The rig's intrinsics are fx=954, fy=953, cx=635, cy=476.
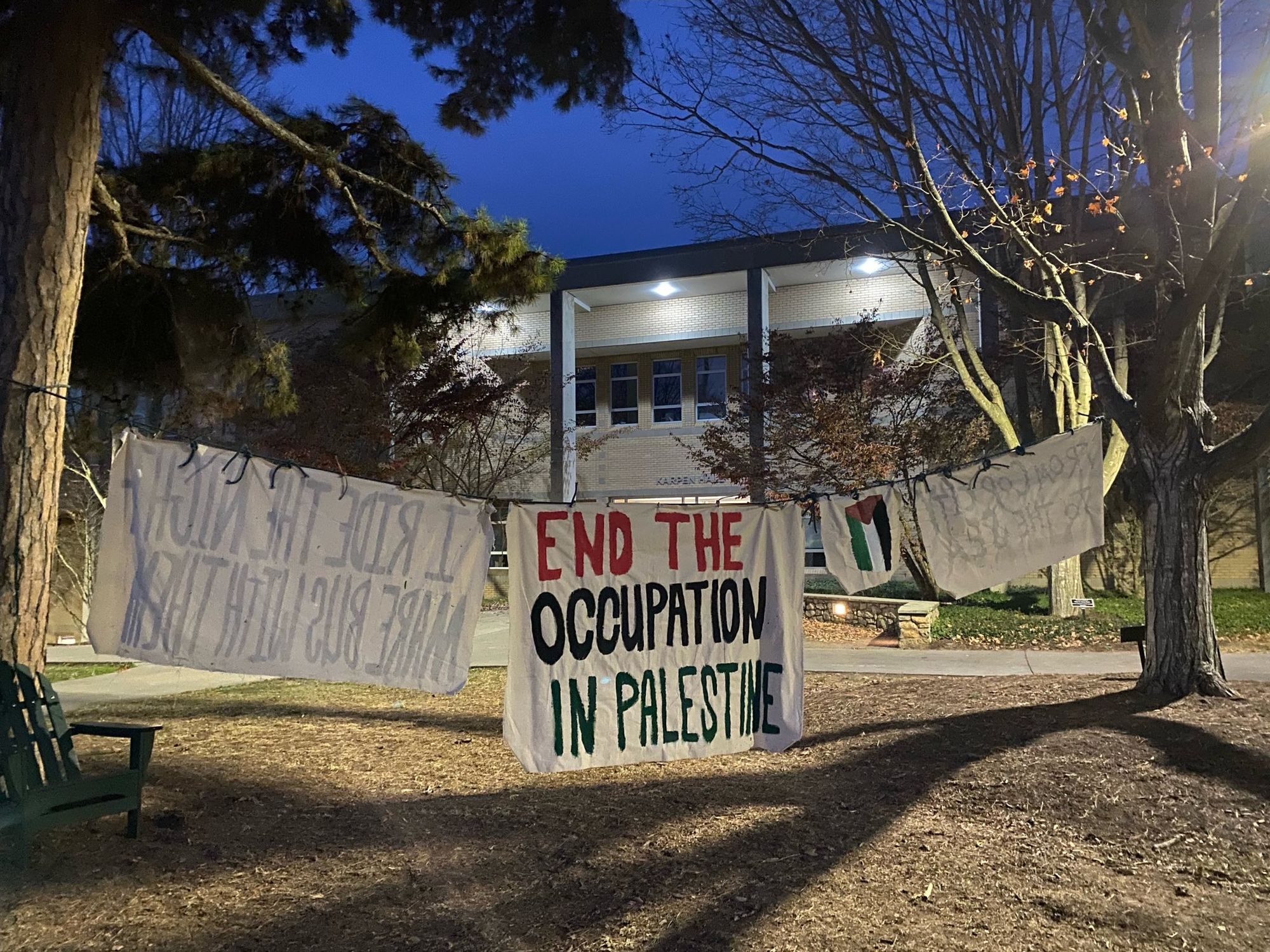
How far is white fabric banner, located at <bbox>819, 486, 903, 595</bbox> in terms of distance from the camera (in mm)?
4992

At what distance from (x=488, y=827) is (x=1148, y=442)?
5.38 metres

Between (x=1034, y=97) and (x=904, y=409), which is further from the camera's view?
(x=904, y=409)

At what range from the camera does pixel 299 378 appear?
1556 cm

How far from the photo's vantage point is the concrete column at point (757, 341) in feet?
53.0

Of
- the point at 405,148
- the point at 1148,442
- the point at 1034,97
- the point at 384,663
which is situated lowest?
the point at 384,663

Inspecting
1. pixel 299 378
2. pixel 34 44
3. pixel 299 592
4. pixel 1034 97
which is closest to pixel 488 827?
pixel 299 592

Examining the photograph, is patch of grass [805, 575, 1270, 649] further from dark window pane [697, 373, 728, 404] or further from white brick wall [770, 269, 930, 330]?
dark window pane [697, 373, 728, 404]

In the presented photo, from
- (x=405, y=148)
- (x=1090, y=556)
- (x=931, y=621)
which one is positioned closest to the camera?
(x=405, y=148)

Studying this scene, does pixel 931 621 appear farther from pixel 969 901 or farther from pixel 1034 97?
pixel 969 901

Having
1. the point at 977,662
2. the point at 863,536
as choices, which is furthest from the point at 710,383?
the point at 863,536

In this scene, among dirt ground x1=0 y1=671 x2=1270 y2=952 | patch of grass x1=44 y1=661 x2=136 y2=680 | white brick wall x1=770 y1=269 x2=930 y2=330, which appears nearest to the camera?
dirt ground x1=0 y1=671 x2=1270 y2=952

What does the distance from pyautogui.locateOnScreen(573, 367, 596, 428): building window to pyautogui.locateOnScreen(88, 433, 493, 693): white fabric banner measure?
64.9ft

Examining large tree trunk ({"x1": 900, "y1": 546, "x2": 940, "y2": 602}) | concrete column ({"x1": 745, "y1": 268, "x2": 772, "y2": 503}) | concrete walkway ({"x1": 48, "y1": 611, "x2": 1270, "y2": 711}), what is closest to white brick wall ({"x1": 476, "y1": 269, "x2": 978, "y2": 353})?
concrete column ({"x1": 745, "y1": 268, "x2": 772, "y2": 503})

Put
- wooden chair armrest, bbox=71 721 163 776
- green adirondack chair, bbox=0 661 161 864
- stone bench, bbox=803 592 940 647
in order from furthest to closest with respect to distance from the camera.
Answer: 1. stone bench, bbox=803 592 940 647
2. wooden chair armrest, bbox=71 721 163 776
3. green adirondack chair, bbox=0 661 161 864
